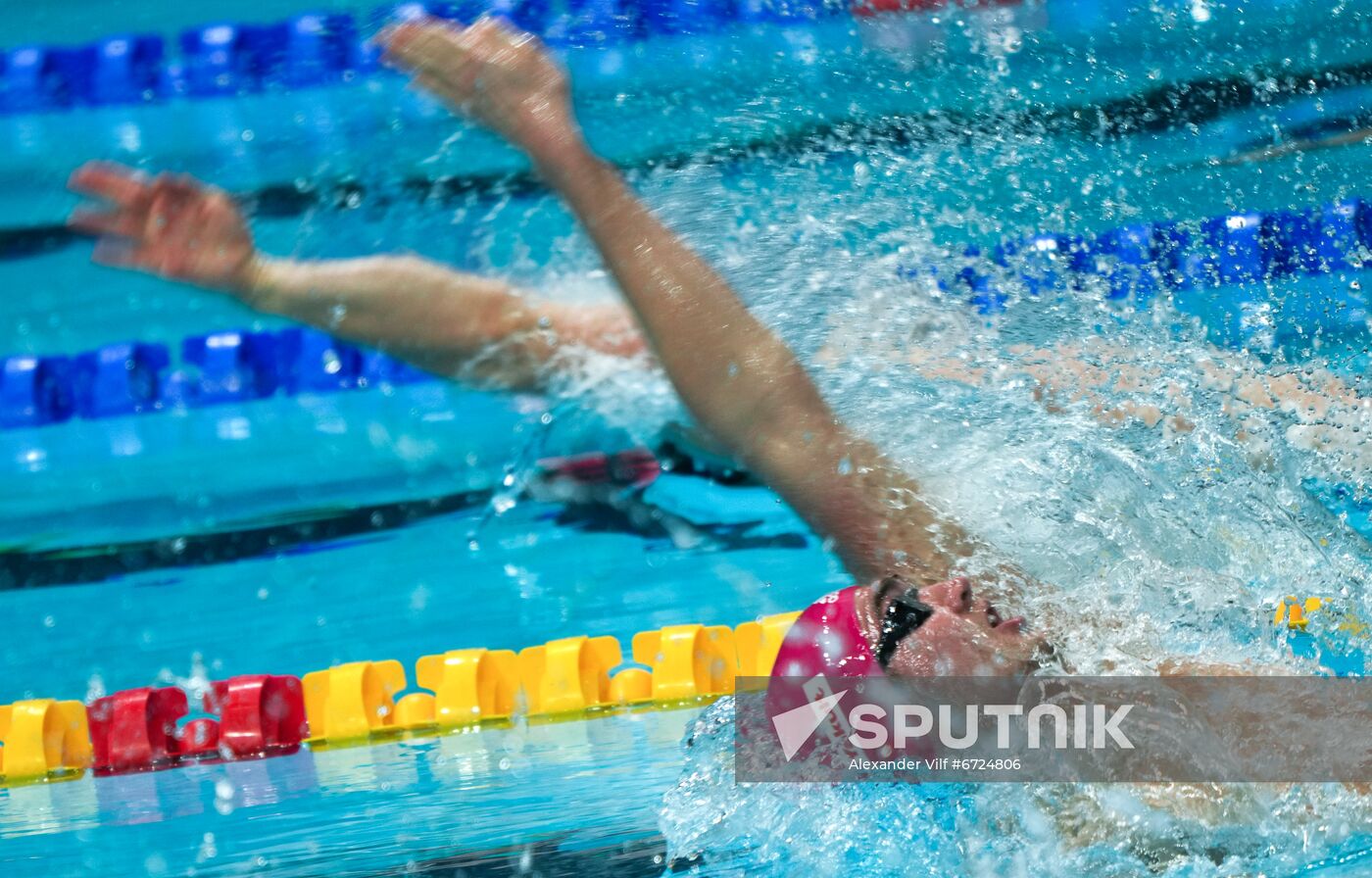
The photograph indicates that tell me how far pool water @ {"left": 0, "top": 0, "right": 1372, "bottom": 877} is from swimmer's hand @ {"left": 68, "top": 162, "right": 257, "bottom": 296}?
73 cm

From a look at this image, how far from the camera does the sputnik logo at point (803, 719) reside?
1454mm

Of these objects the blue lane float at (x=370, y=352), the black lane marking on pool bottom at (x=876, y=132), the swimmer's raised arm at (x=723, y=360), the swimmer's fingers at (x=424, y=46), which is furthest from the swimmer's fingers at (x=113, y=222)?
the black lane marking on pool bottom at (x=876, y=132)

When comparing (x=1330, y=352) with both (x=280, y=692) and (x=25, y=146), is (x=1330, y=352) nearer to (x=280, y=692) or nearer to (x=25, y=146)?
(x=280, y=692)

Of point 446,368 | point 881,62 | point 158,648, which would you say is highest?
point 881,62

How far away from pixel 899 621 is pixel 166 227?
1.29 m

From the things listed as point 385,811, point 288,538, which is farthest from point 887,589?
point 288,538

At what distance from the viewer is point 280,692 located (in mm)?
2674

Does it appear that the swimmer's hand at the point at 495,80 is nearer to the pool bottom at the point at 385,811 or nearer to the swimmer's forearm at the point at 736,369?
the swimmer's forearm at the point at 736,369

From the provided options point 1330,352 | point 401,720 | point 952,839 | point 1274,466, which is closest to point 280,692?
point 401,720

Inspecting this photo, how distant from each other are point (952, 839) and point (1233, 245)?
2.80 metres

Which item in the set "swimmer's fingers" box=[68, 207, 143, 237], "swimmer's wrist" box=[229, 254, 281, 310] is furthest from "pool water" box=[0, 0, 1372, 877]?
"swimmer's fingers" box=[68, 207, 143, 237]

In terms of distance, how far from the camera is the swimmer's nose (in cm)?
152

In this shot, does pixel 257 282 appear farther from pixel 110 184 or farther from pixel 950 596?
pixel 950 596

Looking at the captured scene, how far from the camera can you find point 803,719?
1.47m
